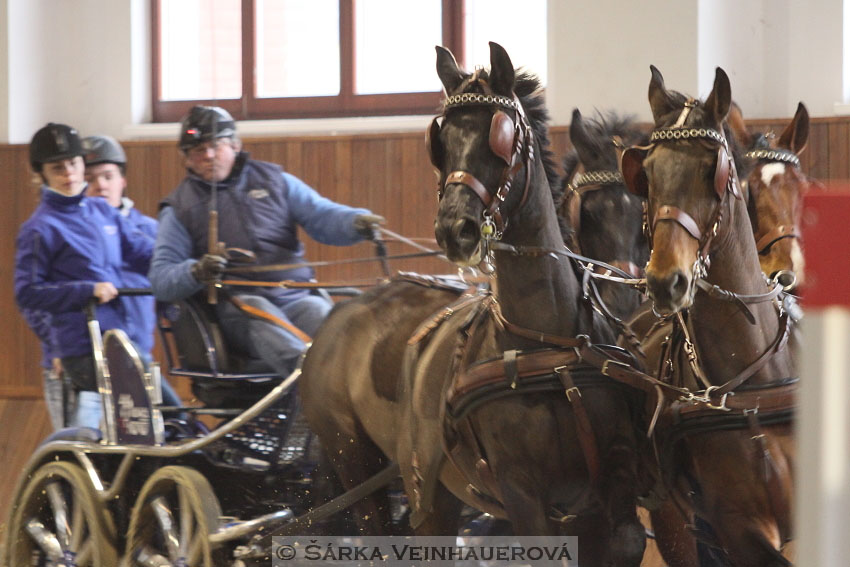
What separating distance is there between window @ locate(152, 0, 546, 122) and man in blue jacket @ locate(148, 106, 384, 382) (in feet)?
8.19

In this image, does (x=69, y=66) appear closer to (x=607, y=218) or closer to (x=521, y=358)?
(x=607, y=218)

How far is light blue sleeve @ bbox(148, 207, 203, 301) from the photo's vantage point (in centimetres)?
375

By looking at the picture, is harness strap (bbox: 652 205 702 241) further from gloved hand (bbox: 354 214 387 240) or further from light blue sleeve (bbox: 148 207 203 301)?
light blue sleeve (bbox: 148 207 203 301)

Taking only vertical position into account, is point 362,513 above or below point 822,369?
below

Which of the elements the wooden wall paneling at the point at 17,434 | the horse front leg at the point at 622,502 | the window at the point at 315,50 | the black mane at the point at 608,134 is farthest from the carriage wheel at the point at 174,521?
the window at the point at 315,50

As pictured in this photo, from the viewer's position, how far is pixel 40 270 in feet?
14.3

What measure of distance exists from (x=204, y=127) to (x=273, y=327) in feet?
2.44

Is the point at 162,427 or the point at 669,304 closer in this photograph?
the point at 669,304

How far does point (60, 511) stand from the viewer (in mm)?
4172

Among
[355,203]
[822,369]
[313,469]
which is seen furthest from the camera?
[355,203]

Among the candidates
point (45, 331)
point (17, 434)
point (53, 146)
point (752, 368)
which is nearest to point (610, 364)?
point (752, 368)

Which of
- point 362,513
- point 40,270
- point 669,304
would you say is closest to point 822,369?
point 669,304

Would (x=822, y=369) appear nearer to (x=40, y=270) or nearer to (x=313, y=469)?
Result: (x=313, y=469)

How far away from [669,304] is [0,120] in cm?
555
